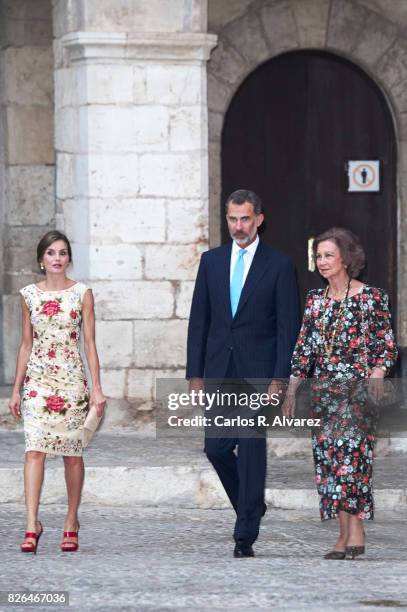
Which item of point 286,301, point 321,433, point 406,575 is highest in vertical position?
point 286,301

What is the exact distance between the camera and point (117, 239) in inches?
471

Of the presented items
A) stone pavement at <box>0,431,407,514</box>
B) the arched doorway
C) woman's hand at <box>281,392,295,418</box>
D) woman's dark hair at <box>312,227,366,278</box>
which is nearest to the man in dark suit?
woman's hand at <box>281,392,295,418</box>

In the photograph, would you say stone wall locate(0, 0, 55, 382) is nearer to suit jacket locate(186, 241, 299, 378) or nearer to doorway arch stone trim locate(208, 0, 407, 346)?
doorway arch stone trim locate(208, 0, 407, 346)

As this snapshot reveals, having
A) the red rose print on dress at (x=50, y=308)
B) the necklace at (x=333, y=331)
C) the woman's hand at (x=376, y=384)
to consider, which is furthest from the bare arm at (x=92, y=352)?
the woman's hand at (x=376, y=384)

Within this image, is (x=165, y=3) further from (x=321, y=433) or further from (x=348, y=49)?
(x=321, y=433)

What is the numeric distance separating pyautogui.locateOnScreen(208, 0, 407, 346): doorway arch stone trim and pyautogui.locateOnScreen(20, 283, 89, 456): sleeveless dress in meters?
4.75

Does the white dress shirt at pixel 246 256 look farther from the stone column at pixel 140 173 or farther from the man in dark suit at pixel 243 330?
the stone column at pixel 140 173

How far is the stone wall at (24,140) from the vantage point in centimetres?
1329

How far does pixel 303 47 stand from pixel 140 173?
2.49 meters

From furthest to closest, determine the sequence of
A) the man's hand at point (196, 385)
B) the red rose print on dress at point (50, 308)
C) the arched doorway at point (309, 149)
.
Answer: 1. the arched doorway at point (309, 149)
2. the red rose print on dress at point (50, 308)
3. the man's hand at point (196, 385)

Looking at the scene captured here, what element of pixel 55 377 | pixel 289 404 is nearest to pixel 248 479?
pixel 289 404

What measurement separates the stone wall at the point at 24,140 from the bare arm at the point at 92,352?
175 inches

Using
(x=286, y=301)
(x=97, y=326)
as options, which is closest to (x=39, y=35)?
(x=97, y=326)

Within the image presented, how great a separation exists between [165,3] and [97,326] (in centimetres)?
230
